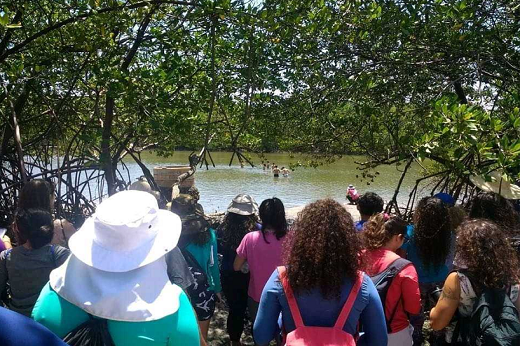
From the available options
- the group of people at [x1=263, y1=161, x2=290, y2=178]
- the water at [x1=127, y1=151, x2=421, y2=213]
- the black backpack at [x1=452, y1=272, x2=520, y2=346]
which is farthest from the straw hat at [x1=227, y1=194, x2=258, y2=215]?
the water at [x1=127, y1=151, x2=421, y2=213]

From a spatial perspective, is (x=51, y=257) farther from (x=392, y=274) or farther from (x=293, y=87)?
(x=293, y=87)

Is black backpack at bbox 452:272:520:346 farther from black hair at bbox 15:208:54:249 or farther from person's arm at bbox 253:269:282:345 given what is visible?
black hair at bbox 15:208:54:249

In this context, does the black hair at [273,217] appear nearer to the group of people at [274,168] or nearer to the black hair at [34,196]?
the black hair at [34,196]

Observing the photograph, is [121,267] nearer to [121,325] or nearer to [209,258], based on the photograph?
[121,325]

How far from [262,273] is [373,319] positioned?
131 cm

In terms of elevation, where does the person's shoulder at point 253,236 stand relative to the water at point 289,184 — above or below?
above

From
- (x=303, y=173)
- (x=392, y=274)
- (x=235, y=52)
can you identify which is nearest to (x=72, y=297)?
(x=392, y=274)

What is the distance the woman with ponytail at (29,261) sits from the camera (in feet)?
7.63

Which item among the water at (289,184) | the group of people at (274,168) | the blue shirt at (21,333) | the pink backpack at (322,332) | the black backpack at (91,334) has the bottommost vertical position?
the water at (289,184)

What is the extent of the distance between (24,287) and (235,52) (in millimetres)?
2830

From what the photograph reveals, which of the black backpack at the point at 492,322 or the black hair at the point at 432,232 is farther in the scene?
the black hair at the point at 432,232

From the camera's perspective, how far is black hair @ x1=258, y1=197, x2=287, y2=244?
125 inches

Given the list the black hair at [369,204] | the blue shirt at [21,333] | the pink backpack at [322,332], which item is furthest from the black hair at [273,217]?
the blue shirt at [21,333]

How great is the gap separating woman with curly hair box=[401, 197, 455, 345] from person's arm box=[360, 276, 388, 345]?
1.06 meters
